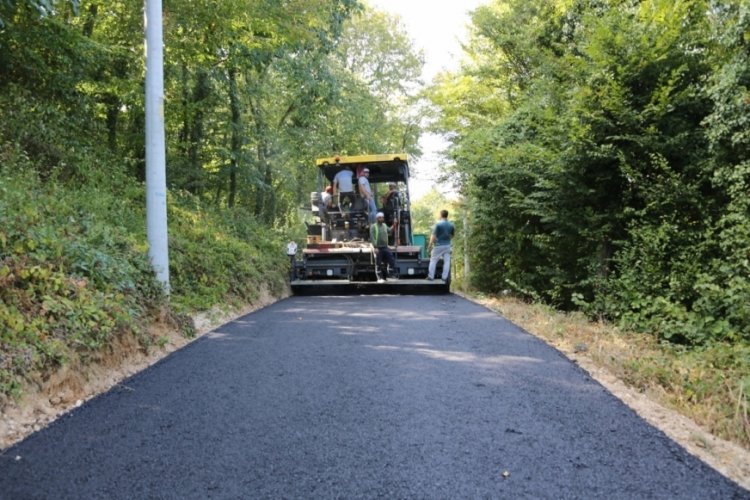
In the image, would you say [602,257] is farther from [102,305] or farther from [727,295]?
[102,305]

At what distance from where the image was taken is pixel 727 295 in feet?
19.3

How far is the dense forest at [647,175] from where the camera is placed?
6273mm

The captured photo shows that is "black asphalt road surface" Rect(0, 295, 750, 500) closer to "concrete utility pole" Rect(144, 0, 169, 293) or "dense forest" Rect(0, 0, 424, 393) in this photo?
"dense forest" Rect(0, 0, 424, 393)

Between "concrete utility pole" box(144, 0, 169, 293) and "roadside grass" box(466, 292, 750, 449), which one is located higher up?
"concrete utility pole" box(144, 0, 169, 293)

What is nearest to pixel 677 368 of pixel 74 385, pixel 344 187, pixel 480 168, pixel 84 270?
pixel 74 385

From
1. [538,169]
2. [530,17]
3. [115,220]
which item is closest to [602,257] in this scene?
[538,169]

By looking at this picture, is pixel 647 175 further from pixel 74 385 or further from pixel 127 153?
pixel 127 153

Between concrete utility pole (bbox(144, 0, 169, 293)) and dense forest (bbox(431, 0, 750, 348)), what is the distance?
19.0 feet

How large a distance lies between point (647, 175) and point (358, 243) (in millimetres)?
6671

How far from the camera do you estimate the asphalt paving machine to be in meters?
12.2

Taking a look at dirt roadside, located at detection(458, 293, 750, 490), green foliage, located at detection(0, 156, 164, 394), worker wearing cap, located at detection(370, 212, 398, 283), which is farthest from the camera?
worker wearing cap, located at detection(370, 212, 398, 283)

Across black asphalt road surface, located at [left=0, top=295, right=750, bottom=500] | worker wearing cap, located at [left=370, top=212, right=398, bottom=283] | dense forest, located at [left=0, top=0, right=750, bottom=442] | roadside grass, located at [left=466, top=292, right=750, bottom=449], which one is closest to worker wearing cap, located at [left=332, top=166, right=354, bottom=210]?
worker wearing cap, located at [left=370, top=212, right=398, bottom=283]

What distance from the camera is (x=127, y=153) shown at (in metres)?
14.2

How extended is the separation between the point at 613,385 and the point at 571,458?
69.9 inches
